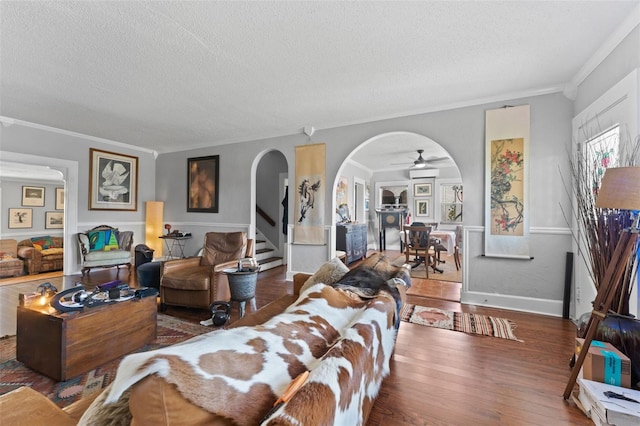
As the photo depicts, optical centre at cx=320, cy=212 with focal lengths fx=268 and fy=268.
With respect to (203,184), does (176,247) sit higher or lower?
lower

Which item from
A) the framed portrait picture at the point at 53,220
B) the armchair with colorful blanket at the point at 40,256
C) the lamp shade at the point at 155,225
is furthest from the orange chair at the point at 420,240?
the framed portrait picture at the point at 53,220

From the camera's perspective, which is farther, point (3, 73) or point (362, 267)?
point (3, 73)

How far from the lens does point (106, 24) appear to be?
212 centimetres

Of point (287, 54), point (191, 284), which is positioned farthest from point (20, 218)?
point (287, 54)

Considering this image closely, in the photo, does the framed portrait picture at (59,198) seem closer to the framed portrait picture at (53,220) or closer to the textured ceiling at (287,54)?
the framed portrait picture at (53,220)

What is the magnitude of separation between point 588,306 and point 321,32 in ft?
12.0

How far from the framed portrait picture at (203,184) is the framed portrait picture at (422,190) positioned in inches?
223

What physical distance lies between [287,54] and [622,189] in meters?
2.63

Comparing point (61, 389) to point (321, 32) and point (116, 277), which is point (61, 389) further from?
point (116, 277)

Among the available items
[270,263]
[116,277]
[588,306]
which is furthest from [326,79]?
[116,277]

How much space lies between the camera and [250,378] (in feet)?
2.22

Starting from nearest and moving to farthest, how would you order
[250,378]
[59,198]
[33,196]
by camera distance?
[250,378]
[33,196]
[59,198]

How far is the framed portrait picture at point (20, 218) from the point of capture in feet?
21.8

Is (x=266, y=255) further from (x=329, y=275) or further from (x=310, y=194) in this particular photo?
(x=329, y=275)
